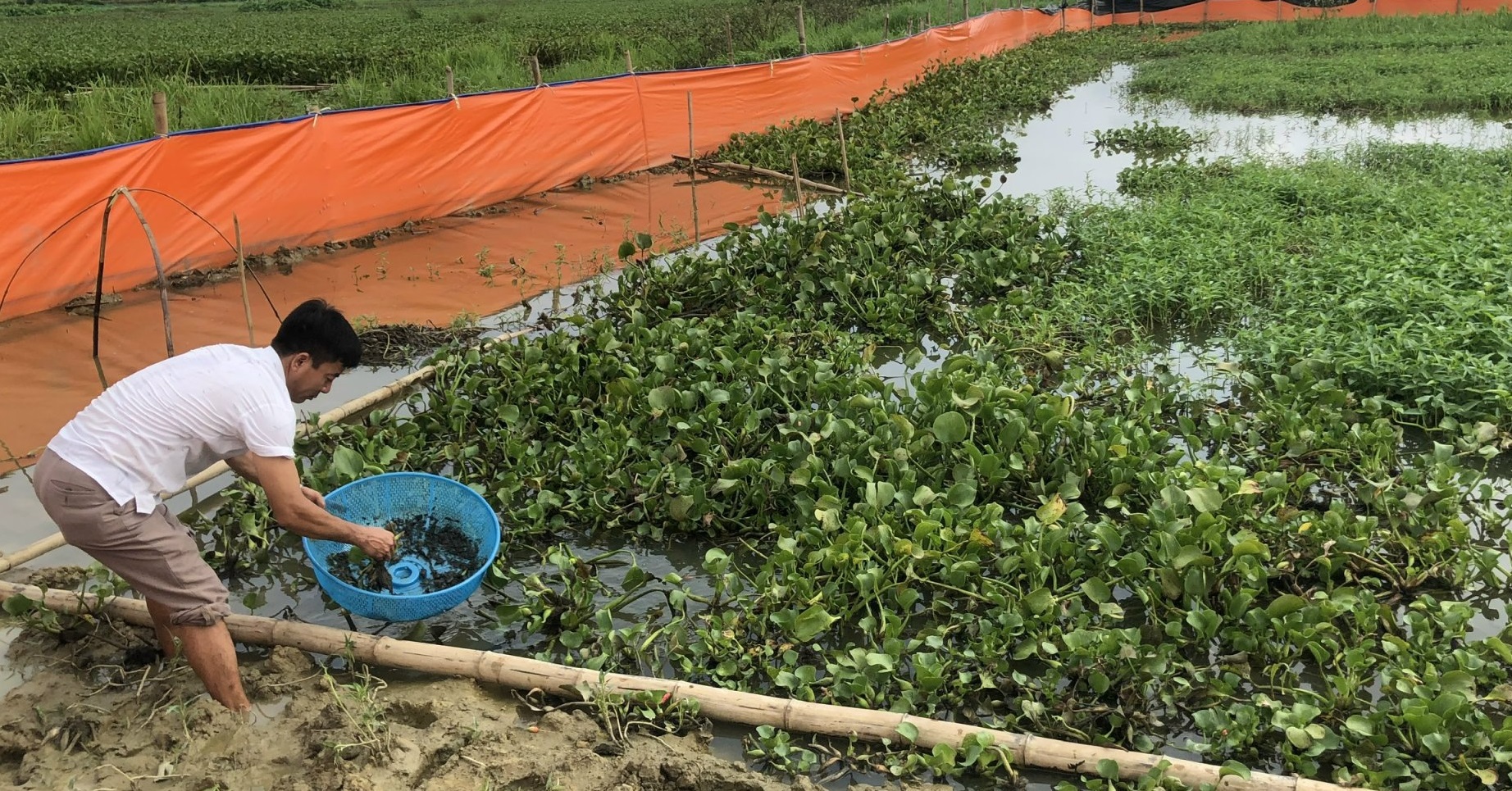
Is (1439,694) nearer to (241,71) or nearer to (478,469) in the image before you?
(478,469)

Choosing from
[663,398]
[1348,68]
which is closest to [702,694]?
[663,398]

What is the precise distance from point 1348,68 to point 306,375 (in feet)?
59.6

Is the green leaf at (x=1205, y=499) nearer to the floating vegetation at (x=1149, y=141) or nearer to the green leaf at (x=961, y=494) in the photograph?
the green leaf at (x=961, y=494)

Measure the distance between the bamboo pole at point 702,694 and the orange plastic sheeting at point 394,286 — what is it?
2524mm

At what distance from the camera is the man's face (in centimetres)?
296

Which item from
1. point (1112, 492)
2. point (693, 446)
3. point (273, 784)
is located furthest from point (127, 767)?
point (1112, 492)

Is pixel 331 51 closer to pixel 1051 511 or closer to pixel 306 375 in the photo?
pixel 306 375

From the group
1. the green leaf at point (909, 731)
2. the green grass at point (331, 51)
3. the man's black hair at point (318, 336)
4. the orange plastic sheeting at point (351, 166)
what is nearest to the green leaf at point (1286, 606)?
the green leaf at point (909, 731)

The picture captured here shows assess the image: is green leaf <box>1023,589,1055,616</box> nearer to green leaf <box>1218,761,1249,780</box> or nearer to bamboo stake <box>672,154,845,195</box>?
green leaf <box>1218,761,1249,780</box>

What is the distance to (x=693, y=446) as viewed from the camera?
4.56 meters

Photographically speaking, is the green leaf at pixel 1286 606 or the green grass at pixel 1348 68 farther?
the green grass at pixel 1348 68

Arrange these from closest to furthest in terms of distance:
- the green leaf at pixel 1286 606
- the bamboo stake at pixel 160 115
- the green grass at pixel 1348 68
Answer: the green leaf at pixel 1286 606 → the bamboo stake at pixel 160 115 → the green grass at pixel 1348 68

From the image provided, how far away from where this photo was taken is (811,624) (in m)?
3.39

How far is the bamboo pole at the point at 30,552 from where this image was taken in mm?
3842
